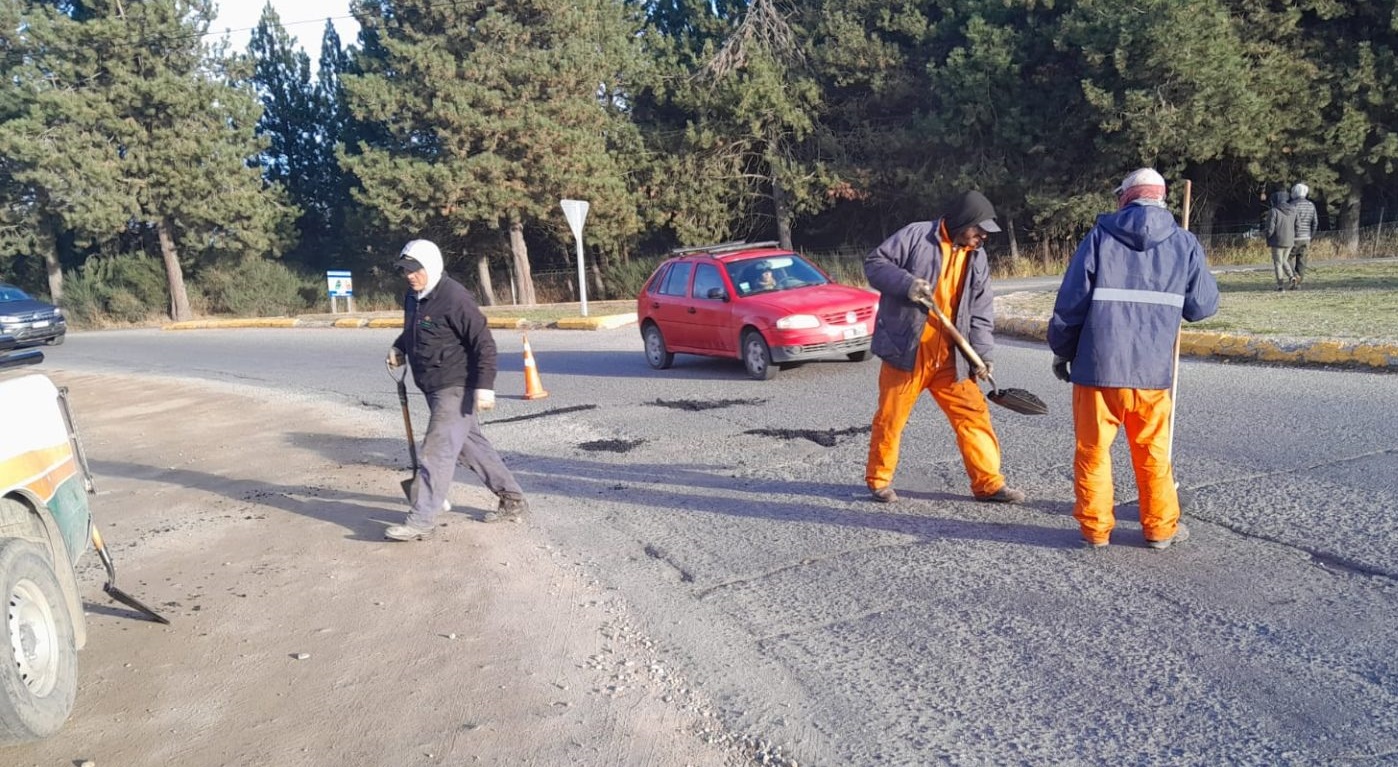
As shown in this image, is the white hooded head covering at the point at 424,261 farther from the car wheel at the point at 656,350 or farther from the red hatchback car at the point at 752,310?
the car wheel at the point at 656,350

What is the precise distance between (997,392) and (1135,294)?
1292mm

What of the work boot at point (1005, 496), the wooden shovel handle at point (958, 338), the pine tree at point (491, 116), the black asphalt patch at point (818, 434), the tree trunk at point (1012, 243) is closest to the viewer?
the wooden shovel handle at point (958, 338)

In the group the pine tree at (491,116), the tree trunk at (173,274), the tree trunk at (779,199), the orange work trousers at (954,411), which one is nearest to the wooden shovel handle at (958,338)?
the orange work trousers at (954,411)

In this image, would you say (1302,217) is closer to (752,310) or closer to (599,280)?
(752,310)

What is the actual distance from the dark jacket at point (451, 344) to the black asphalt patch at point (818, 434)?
9.74 feet

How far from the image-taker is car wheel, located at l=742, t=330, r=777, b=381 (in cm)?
1159

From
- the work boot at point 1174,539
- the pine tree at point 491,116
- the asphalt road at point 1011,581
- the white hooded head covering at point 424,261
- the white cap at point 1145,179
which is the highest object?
the pine tree at point 491,116

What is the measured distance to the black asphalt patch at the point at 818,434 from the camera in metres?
8.09

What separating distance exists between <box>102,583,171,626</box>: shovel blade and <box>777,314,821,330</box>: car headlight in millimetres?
7442

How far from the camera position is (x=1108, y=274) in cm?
485

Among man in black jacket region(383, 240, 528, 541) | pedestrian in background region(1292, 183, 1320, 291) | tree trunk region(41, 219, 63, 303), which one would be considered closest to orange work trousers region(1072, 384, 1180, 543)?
man in black jacket region(383, 240, 528, 541)

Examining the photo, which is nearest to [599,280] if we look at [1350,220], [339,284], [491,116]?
[491,116]

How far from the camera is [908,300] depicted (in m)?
5.77

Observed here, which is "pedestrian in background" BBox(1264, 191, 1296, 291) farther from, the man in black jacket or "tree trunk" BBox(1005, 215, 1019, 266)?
the man in black jacket
